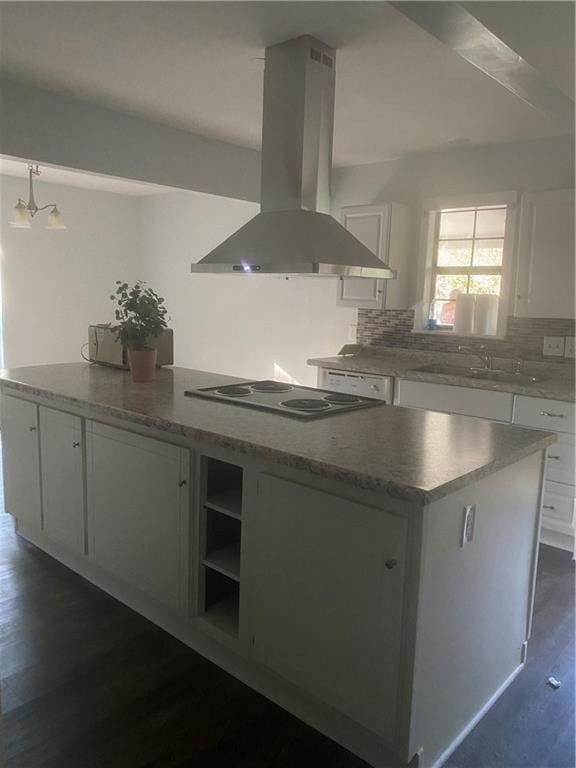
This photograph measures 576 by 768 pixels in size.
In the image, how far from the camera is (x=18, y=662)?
7.15ft

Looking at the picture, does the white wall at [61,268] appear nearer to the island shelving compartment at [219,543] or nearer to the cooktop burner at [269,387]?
the cooktop burner at [269,387]

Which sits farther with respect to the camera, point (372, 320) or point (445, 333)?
point (372, 320)

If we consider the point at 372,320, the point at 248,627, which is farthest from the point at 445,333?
the point at 248,627

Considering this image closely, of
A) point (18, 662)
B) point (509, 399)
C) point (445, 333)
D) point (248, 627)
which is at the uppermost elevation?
point (445, 333)

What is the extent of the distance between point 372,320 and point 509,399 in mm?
1598

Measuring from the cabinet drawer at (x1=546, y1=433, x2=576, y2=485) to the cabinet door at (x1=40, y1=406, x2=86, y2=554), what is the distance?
97.6 inches

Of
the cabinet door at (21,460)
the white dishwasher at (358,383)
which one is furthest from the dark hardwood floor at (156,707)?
the white dishwasher at (358,383)

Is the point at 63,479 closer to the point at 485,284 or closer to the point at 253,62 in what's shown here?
the point at 253,62

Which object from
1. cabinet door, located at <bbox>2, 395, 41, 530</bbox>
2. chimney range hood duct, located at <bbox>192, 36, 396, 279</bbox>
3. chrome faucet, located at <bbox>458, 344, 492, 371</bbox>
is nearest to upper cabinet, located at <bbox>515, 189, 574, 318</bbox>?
chrome faucet, located at <bbox>458, 344, 492, 371</bbox>

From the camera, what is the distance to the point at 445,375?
373cm

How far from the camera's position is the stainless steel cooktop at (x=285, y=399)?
238 cm

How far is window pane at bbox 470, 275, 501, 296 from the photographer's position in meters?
4.16

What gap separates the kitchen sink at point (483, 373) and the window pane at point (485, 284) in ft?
1.91

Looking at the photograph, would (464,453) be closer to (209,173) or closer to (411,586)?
(411,586)
